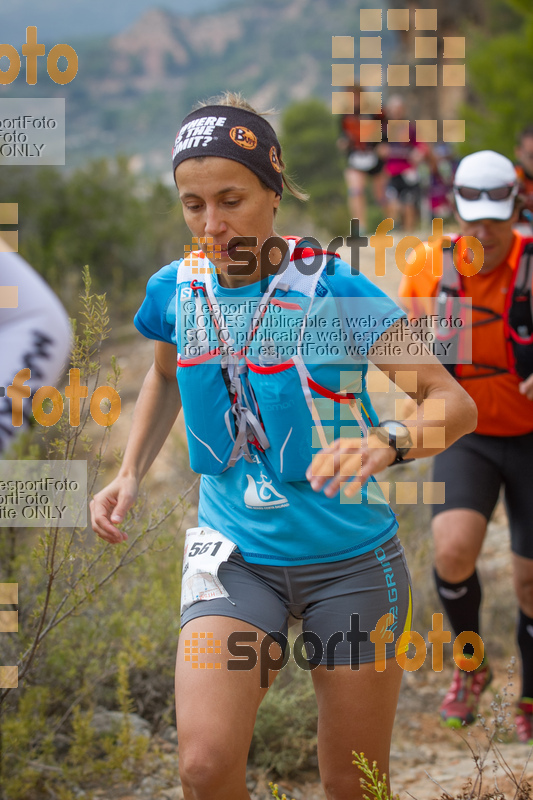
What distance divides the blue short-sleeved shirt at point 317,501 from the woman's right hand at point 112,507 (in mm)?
244

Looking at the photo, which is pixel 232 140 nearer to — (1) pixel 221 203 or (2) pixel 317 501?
(1) pixel 221 203

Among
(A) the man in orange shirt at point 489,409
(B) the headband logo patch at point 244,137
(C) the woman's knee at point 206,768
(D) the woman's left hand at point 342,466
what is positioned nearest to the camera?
(D) the woman's left hand at point 342,466

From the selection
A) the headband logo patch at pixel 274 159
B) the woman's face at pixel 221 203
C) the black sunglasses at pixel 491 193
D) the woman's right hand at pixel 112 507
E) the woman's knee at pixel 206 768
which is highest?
the black sunglasses at pixel 491 193

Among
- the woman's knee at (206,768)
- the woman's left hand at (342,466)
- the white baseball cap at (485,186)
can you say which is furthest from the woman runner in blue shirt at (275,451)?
the white baseball cap at (485,186)

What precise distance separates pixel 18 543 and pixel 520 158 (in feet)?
14.4

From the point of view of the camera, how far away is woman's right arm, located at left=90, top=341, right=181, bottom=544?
2289 mm

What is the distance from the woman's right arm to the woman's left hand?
712 millimetres

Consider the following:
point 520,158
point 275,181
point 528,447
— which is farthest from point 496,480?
point 520,158

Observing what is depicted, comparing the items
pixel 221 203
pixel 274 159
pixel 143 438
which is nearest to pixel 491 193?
pixel 274 159

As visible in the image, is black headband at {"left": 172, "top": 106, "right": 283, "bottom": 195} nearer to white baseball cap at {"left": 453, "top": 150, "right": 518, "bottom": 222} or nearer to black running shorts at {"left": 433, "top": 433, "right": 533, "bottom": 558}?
white baseball cap at {"left": 453, "top": 150, "right": 518, "bottom": 222}

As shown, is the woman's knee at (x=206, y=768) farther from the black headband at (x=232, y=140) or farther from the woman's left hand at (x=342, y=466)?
the black headband at (x=232, y=140)

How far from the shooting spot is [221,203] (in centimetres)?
218

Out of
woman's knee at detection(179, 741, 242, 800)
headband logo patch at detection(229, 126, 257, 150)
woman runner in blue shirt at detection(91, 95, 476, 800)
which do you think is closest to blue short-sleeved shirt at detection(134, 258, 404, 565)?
woman runner in blue shirt at detection(91, 95, 476, 800)

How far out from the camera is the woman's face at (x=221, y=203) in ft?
7.13
